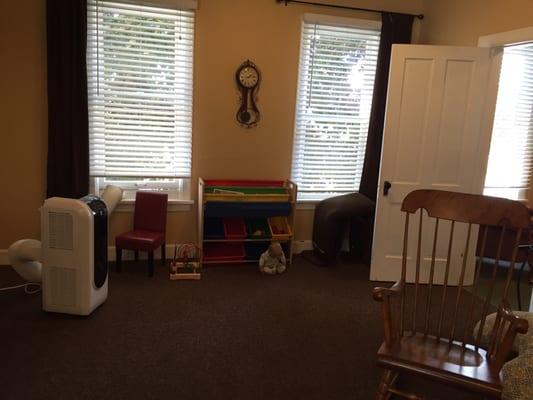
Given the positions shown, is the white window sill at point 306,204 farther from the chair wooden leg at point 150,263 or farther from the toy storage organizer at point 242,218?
the chair wooden leg at point 150,263

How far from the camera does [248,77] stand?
3.90 m

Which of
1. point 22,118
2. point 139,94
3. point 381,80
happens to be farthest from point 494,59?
point 22,118

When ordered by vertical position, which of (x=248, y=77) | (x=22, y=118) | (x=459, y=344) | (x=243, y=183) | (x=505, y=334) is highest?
(x=248, y=77)

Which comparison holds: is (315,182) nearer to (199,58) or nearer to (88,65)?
(199,58)

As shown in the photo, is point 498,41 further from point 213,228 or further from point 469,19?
point 213,228

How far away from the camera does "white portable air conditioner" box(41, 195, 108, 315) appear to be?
2.69 m

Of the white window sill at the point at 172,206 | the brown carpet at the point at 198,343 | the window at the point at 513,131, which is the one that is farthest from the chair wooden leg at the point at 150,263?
the window at the point at 513,131

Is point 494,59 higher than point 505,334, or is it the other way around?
point 494,59

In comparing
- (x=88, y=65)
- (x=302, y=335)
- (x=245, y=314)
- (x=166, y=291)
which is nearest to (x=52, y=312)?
(x=166, y=291)

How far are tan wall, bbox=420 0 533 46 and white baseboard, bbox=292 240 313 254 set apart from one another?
2.29m

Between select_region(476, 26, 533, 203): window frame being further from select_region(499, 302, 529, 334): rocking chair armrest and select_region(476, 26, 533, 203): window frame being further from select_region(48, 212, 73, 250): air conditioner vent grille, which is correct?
select_region(48, 212, 73, 250): air conditioner vent grille

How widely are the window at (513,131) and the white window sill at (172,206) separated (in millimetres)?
3191

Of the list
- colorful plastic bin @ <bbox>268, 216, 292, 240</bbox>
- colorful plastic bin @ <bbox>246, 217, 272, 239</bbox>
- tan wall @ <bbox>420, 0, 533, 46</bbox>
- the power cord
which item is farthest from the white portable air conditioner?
tan wall @ <bbox>420, 0, 533, 46</bbox>

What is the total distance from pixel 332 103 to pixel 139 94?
181cm
